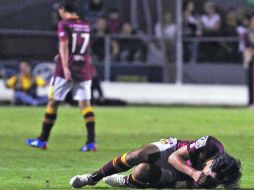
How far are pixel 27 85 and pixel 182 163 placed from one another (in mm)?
15309

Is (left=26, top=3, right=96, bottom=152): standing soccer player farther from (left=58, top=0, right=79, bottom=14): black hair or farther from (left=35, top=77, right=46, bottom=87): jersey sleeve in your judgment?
(left=35, top=77, right=46, bottom=87): jersey sleeve

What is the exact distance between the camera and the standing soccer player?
1523cm

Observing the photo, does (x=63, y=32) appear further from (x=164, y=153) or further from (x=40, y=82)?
(x=40, y=82)

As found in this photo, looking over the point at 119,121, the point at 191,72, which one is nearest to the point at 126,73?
the point at 191,72

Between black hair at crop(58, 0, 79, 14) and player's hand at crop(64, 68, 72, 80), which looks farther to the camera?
black hair at crop(58, 0, 79, 14)

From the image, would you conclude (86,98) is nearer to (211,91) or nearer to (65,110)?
(65,110)

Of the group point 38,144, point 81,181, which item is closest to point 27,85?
point 38,144

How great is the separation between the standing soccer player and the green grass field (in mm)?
360

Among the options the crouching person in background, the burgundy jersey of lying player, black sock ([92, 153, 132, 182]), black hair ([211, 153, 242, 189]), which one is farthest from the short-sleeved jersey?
the crouching person in background

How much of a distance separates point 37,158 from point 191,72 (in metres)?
13.5

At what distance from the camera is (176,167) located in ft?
32.7

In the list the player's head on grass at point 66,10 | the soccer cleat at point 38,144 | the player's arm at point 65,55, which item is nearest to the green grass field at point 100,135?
the soccer cleat at point 38,144

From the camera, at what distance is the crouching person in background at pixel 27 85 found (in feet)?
81.5

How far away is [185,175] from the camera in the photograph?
1016 centimetres
